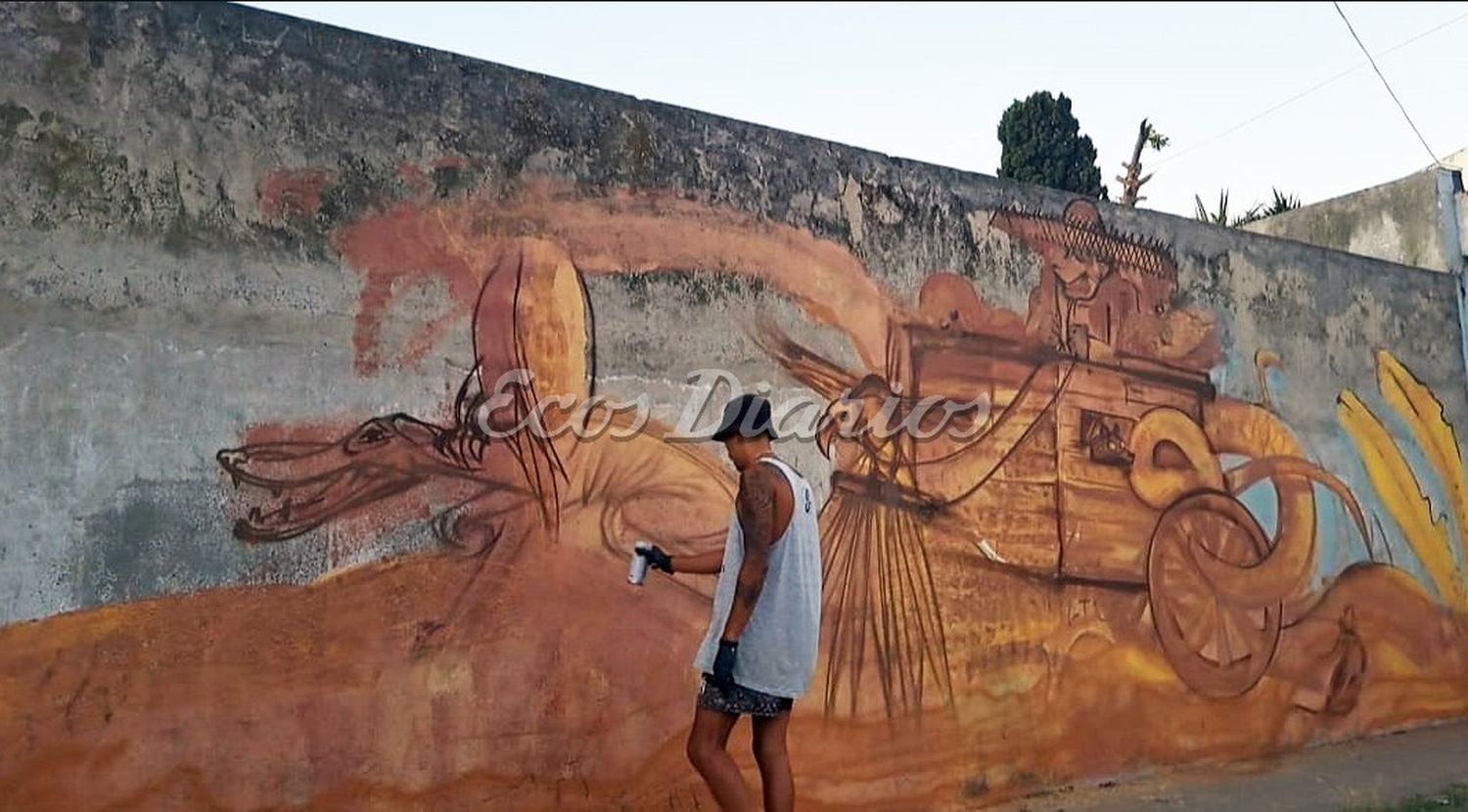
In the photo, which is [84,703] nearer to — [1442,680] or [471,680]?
[471,680]

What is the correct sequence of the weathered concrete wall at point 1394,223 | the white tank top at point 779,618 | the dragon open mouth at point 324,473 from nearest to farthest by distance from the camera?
the white tank top at point 779,618 → the dragon open mouth at point 324,473 → the weathered concrete wall at point 1394,223

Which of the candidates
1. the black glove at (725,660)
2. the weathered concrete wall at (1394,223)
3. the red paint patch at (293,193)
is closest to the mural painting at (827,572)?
the red paint patch at (293,193)

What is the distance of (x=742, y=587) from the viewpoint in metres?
4.00

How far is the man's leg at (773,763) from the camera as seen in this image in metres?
4.13

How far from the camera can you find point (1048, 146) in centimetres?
2009

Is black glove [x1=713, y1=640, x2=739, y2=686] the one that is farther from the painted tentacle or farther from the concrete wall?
the painted tentacle

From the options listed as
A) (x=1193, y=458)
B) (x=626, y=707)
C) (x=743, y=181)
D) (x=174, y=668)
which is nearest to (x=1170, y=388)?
(x=1193, y=458)

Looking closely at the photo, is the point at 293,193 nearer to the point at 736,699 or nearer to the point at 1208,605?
the point at 736,699

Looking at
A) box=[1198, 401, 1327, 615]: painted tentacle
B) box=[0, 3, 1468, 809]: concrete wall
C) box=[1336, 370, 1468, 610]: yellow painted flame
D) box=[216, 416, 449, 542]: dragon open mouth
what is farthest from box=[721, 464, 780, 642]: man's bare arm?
box=[1336, 370, 1468, 610]: yellow painted flame

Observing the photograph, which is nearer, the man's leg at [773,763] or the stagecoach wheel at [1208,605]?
the man's leg at [773,763]

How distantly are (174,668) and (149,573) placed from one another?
0.95 feet

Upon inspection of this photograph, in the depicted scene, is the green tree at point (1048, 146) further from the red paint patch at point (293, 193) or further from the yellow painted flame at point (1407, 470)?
the red paint patch at point (293, 193)

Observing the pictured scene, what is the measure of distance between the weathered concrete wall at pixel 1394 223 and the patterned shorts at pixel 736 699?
597 centimetres

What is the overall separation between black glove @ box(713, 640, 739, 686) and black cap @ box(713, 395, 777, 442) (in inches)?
25.6
